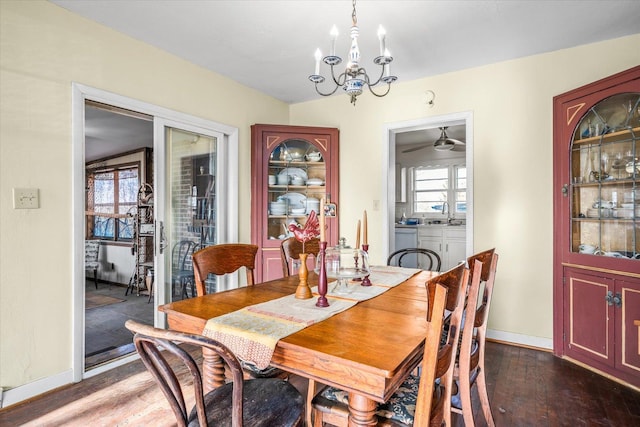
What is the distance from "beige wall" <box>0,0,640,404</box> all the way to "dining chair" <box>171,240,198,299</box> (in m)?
0.68

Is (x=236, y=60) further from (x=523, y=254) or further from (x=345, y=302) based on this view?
(x=523, y=254)

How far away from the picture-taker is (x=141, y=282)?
5.34 m

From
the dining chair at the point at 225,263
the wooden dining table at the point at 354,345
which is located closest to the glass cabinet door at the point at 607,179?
the wooden dining table at the point at 354,345

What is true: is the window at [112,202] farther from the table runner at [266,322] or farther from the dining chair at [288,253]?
the table runner at [266,322]

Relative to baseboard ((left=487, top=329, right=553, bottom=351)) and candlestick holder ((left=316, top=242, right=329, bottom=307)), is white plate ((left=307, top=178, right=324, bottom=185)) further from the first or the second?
candlestick holder ((left=316, top=242, right=329, bottom=307))

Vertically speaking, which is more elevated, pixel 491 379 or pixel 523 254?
pixel 523 254

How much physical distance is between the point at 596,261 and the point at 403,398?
7.20ft

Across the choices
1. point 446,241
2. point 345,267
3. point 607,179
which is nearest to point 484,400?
point 345,267

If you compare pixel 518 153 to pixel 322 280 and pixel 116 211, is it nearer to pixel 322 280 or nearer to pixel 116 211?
pixel 322 280

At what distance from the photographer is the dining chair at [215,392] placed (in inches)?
34.4

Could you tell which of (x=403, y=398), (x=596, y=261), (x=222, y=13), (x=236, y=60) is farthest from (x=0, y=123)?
(x=596, y=261)

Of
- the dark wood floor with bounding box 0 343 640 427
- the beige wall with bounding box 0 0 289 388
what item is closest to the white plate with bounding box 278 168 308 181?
the beige wall with bounding box 0 0 289 388

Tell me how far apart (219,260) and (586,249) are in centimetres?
276

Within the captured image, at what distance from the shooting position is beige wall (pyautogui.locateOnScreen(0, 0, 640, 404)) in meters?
2.16
